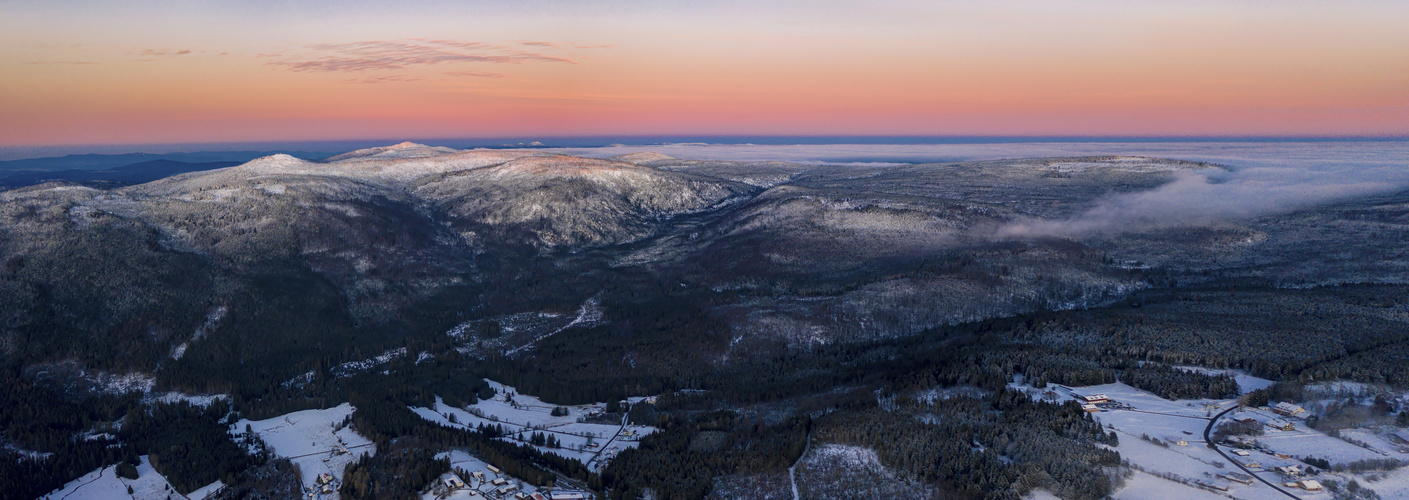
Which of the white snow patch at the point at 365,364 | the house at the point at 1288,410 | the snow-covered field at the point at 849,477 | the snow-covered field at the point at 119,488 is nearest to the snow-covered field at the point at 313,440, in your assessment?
the snow-covered field at the point at 119,488

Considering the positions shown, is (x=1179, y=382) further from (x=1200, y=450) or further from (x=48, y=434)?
(x=48, y=434)

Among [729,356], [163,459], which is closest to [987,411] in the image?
[729,356]

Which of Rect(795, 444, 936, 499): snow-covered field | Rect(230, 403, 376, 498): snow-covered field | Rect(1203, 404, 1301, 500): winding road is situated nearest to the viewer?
Rect(1203, 404, 1301, 500): winding road

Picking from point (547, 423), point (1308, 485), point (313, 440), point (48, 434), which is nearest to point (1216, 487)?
point (1308, 485)

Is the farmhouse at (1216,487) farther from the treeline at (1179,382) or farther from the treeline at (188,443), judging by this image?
the treeline at (188,443)

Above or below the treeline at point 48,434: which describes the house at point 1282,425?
above

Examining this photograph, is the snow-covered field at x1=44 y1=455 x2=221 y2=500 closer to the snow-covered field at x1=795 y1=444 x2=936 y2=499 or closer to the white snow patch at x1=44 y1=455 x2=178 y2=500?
the white snow patch at x1=44 y1=455 x2=178 y2=500

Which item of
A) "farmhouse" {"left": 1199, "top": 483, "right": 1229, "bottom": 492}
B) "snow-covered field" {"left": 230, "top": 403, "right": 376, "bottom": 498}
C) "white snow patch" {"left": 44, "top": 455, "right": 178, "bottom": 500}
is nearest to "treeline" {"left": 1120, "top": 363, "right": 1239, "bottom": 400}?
"farmhouse" {"left": 1199, "top": 483, "right": 1229, "bottom": 492}
